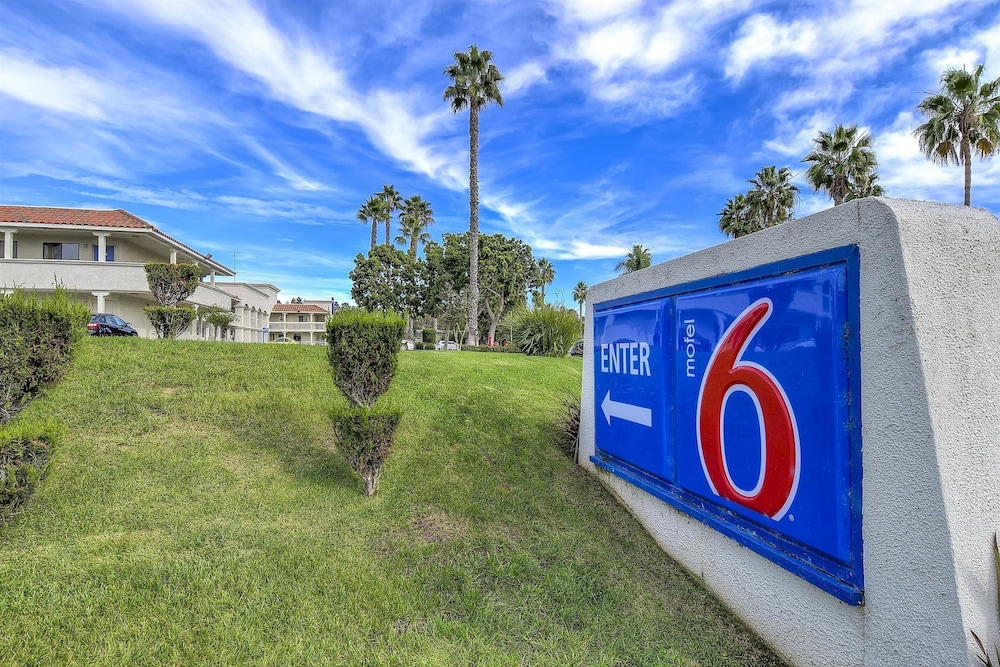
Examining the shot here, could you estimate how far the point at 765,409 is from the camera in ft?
9.80

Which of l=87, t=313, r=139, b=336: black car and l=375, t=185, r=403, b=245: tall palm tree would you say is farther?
l=375, t=185, r=403, b=245: tall palm tree

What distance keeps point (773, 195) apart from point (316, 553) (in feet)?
113

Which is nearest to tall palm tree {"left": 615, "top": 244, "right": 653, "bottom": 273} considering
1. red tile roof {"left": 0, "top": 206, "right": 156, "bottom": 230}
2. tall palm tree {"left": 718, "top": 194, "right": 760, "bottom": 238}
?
tall palm tree {"left": 718, "top": 194, "right": 760, "bottom": 238}

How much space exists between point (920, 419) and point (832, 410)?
16.0 inches

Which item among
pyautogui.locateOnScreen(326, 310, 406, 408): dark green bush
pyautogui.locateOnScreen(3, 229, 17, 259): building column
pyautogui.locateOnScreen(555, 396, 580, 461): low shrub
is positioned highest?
pyautogui.locateOnScreen(3, 229, 17, 259): building column

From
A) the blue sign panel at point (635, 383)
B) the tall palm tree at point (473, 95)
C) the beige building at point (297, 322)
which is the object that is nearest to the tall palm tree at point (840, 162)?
the tall palm tree at point (473, 95)

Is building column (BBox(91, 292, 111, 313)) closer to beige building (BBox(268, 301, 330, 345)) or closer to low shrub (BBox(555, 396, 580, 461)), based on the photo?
low shrub (BBox(555, 396, 580, 461))

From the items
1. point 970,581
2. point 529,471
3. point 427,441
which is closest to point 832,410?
point 970,581

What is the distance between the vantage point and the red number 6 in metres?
2.84

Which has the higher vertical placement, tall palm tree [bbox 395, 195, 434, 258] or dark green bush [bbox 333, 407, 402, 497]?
tall palm tree [bbox 395, 195, 434, 258]

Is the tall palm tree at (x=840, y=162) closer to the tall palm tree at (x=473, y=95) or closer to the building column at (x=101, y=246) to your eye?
the tall palm tree at (x=473, y=95)

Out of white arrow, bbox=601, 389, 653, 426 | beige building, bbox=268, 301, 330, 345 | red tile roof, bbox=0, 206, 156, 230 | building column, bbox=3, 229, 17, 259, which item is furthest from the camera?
beige building, bbox=268, 301, 330, 345

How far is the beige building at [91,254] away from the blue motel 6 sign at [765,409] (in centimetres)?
2046

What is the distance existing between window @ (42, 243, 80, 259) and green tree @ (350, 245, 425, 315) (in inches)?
639
